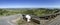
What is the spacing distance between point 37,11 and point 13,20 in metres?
1.12

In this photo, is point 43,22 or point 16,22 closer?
point 16,22

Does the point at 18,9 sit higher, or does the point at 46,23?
the point at 18,9

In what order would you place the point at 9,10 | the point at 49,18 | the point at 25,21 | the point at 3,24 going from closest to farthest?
the point at 3,24
the point at 25,21
the point at 49,18
the point at 9,10

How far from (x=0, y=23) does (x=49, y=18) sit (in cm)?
79

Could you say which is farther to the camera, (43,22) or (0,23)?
(43,22)

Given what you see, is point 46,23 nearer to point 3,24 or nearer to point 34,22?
point 34,22

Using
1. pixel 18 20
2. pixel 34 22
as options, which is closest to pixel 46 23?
pixel 34 22

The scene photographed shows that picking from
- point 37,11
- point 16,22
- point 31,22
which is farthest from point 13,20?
point 37,11

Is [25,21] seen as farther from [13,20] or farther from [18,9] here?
[18,9]

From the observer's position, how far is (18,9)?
2.65 m

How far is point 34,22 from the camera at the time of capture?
1849mm

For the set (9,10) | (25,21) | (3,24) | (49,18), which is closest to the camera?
(3,24)

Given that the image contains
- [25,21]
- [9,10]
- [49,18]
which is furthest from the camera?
[9,10]

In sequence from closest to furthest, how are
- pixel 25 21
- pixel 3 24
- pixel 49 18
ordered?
pixel 3 24
pixel 25 21
pixel 49 18
